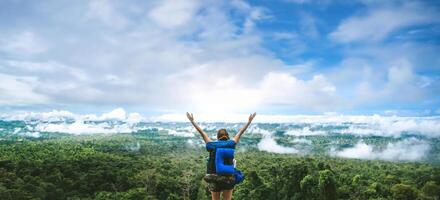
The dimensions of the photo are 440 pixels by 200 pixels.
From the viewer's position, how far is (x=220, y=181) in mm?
4961

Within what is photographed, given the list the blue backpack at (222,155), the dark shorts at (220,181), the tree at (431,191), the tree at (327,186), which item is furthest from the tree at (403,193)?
the blue backpack at (222,155)

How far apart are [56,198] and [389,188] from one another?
41639 mm

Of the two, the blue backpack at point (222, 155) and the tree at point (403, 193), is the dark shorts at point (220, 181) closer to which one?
the blue backpack at point (222, 155)

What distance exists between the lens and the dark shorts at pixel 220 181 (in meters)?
4.94

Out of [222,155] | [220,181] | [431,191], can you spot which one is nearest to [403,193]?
[431,191]

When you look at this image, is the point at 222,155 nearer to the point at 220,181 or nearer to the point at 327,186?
the point at 220,181

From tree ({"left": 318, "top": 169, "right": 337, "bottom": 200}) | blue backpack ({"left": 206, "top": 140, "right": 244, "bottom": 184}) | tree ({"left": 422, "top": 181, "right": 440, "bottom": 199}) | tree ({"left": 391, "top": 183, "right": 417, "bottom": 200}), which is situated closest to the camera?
blue backpack ({"left": 206, "top": 140, "right": 244, "bottom": 184})

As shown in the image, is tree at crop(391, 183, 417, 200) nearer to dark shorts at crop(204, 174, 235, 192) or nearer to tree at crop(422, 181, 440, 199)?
tree at crop(422, 181, 440, 199)

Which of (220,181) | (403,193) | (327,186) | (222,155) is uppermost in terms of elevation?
(222,155)

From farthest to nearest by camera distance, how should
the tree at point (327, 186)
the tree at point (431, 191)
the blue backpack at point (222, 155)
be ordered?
1. the tree at point (431, 191)
2. the tree at point (327, 186)
3. the blue backpack at point (222, 155)

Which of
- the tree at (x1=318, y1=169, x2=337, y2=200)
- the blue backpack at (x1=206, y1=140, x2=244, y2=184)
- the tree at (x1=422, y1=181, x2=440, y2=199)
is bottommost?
the tree at (x1=422, y1=181, x2=440, y2=199)

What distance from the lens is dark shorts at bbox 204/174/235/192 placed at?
16.2 feet

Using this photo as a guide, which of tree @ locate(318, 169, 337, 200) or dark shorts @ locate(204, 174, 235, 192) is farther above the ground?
dark shorts @ locate(204, 174, 235, 192)

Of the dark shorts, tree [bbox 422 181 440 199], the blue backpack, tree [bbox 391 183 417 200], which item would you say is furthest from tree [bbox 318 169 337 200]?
the blue backpack
